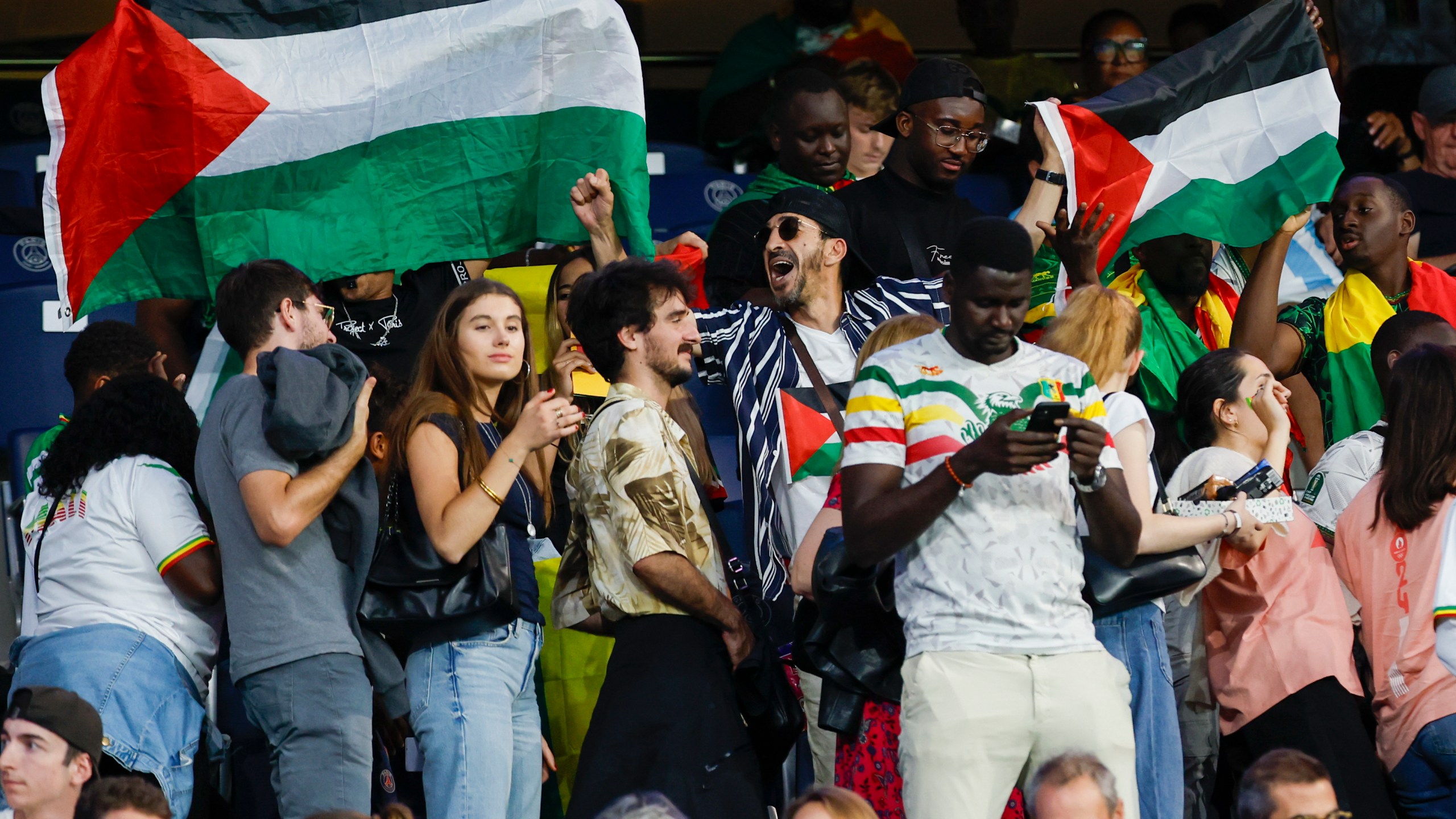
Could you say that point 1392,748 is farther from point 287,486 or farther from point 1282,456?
point 287,486

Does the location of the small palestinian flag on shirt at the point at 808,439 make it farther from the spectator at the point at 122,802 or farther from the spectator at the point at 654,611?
the spectator at the point at 122,802


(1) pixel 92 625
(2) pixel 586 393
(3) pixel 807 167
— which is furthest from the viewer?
(3) pixel 807 167

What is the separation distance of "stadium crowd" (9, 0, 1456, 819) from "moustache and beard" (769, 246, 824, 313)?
1 centimetres

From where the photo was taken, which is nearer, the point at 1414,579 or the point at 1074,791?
the point at 1074,791

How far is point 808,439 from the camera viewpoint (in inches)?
188

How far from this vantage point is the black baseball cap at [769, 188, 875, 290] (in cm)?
546

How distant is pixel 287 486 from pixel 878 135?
13.2 feet

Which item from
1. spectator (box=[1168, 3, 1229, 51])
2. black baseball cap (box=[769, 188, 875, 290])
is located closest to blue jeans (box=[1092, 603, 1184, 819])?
black baseball cap (box=[769, 188, 875, 290])

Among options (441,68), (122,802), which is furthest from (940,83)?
(122,802)

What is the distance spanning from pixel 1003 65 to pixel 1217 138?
2640 millimetres

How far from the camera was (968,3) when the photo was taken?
8.83 m

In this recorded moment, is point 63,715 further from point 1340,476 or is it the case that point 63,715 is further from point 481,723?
point 1340,476

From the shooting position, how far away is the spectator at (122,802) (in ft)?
12.4

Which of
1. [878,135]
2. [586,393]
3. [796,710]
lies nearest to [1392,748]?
[796,710]
